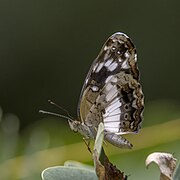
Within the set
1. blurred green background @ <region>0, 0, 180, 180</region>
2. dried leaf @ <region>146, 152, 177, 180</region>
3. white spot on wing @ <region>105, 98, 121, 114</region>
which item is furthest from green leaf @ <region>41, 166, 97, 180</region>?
blurred green background @ <region>0, 0, 180, 180</region>

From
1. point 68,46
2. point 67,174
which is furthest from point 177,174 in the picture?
point 68,46

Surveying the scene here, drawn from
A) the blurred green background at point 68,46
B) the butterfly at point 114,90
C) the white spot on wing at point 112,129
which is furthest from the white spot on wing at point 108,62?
the blurred green background at point 68,46

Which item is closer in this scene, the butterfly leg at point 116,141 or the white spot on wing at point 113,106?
the butterfly leg at point 116,141

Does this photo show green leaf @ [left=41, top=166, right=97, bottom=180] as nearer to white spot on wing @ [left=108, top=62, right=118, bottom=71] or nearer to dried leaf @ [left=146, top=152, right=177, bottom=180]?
dried leaf @ [left=146, top=152, right=177, bottom=180]

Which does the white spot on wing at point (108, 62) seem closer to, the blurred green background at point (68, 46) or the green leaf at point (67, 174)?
the green leaf at point (67, 174)

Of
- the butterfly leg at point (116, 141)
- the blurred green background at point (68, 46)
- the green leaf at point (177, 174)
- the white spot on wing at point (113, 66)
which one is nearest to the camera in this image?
the green leaf at point (177, 174)

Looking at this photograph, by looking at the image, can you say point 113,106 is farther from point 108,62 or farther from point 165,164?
point 165,164

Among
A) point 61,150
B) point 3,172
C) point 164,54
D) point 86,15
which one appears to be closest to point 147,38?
point 164,54
